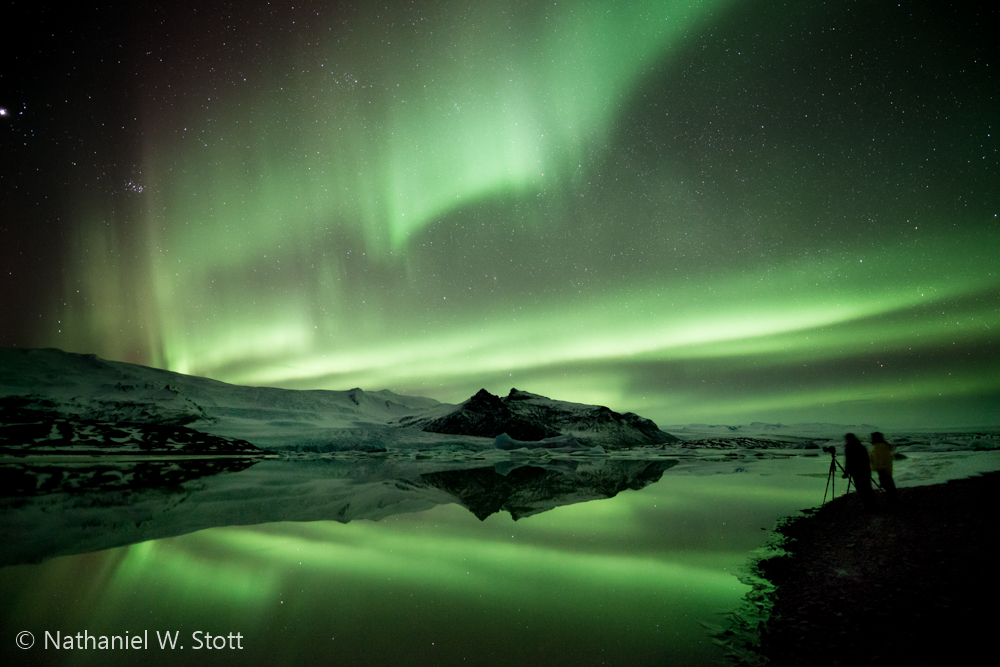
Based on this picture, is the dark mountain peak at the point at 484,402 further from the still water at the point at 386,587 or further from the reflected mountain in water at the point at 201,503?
the still water at the point at 386,587

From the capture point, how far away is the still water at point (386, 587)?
13.7 ft

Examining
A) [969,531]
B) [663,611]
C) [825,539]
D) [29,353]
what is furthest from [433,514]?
[29,353]

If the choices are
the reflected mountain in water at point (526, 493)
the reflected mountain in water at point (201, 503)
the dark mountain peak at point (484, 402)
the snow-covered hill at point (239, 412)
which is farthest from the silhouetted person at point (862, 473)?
the dark mountain peak at point (484, 402)

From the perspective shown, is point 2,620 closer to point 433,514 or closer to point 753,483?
point 433,514

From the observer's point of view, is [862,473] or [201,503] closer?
[862,473]

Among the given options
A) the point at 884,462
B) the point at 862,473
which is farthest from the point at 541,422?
the point at 862,473

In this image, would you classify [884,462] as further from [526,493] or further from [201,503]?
[201,503]

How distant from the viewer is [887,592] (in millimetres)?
4988

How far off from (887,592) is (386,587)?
589 centimetres

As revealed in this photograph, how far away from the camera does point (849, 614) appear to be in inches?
174

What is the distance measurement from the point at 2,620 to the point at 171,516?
20.7 ft

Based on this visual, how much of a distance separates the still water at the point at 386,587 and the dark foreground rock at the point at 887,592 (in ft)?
2.09

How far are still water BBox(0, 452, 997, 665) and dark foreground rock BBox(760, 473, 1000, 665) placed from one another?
637mm

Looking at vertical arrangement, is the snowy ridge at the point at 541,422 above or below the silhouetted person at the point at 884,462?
below
